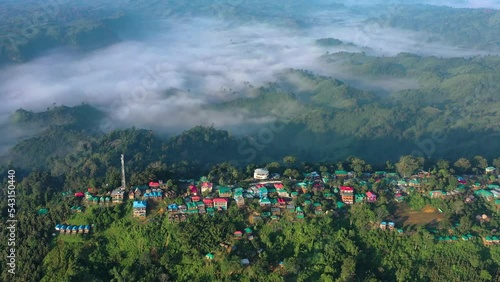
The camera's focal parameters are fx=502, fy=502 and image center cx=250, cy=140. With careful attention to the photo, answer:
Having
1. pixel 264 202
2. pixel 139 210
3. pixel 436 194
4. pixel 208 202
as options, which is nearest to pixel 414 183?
pixel 436 194

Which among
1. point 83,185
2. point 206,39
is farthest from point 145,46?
point 83,185

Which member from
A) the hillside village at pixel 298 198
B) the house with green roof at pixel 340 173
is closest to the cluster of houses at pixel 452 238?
the hillside village at pixel 298 198

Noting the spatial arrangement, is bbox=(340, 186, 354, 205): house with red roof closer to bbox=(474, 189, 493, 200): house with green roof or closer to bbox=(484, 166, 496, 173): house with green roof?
bbox=(474, 189, 493, 200): house with green roof

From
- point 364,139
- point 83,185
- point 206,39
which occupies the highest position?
point 83,185

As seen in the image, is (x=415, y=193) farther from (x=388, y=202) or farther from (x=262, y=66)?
(x=262, y=66)

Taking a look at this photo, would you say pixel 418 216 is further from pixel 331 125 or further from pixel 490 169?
pixel 331 125

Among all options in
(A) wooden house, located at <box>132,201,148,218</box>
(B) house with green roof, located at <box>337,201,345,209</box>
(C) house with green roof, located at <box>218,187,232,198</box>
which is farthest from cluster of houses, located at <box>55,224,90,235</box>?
(B) house with green roof, located at <box>337,201,345,209</box>

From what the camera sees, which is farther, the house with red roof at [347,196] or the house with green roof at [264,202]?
the house with red roof at [347,196]

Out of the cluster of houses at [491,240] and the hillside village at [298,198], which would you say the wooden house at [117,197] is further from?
the cluster of houses at [491,240]
